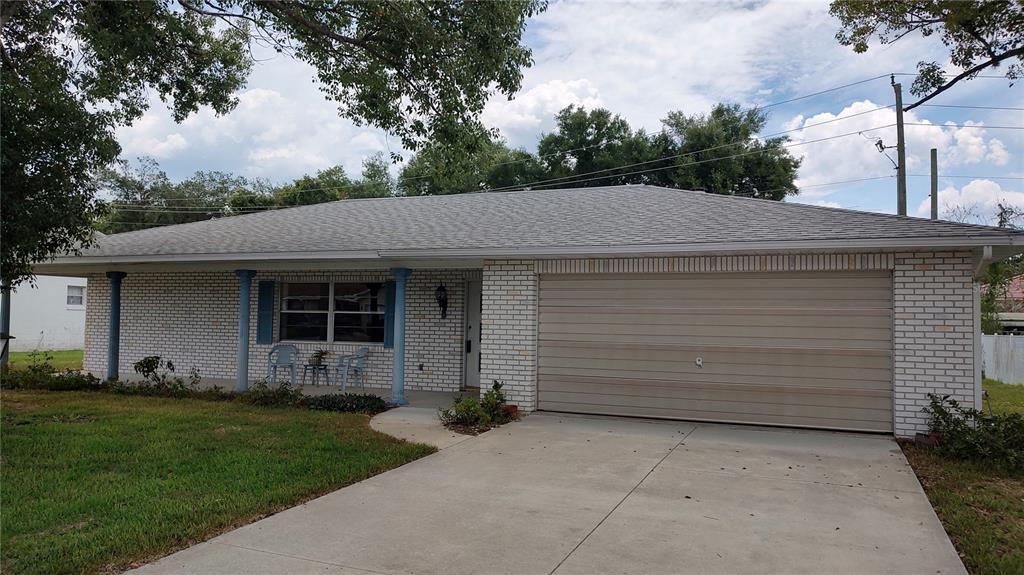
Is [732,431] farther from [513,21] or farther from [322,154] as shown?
[322,154]

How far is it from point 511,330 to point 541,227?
1.75m

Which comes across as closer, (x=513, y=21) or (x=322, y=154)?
(x=513, y=21)

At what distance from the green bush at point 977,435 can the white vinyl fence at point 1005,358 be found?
14.3 m

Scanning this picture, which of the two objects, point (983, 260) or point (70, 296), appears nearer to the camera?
point (983, 260)

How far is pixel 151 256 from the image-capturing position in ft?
37.8

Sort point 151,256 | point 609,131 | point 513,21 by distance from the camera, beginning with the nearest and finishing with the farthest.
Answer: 1. point 513,21
2. point 151,256
3. point 609,131

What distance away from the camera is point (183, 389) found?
11562mm

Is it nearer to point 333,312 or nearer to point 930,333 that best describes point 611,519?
point 930,333

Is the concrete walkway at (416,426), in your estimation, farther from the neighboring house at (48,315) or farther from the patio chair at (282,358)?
the neighboring house at (48,315)

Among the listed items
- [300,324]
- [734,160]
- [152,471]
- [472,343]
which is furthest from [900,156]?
[152,471]

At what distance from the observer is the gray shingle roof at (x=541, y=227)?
8078 millimetres

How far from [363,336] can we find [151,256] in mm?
3953

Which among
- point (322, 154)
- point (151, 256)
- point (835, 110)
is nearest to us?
point (151, 256)

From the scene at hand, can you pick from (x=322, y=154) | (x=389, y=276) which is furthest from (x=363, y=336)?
(x=322, y=154)
